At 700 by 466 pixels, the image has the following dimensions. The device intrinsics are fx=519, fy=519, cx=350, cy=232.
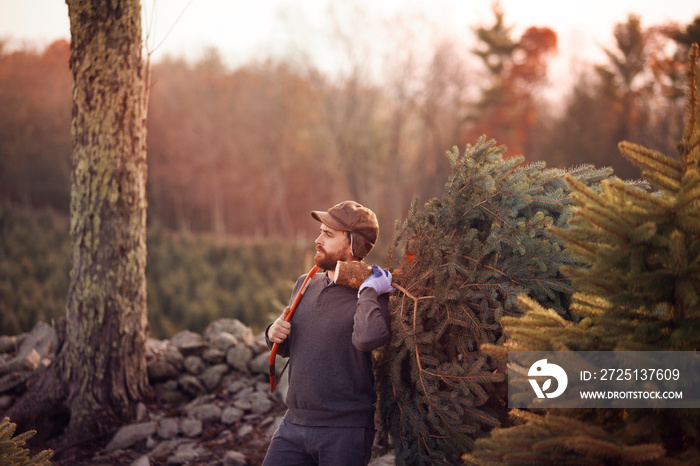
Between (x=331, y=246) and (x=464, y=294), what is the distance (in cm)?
78

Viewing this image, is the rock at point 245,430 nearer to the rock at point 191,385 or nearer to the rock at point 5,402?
the rock at point 191,385

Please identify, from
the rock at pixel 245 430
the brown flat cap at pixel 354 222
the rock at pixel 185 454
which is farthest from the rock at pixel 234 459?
the brown flat cap at pixel 354 222

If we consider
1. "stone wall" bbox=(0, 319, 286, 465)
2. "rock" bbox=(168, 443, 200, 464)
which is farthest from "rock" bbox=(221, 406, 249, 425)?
"rock" bbox=(168, 443, 200, 464)

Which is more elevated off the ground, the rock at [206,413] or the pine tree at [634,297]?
the pine tree at [634,297]

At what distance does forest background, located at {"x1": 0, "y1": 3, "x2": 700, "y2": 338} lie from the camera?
14.7 m

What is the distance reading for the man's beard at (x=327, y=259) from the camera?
9.70 ft

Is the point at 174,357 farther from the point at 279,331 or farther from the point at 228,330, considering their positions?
the point at 279,331

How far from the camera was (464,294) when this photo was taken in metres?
2.79

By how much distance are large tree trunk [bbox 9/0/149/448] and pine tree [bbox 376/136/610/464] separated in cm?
294

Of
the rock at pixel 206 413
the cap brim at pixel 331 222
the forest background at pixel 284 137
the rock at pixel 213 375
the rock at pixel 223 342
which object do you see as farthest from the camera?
the forest background at pixel 284 137

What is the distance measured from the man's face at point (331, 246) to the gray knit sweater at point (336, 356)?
14cm

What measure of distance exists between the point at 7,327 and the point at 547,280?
9.47 meters

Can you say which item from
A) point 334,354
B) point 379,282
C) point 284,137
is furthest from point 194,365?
point 284,137

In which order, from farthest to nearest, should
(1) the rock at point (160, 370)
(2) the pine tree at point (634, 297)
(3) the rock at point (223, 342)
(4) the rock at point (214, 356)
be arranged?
(3) the rock at point (223, 342) → (4) the rock at point (214, 356) → (1) the rock at point (160, 370) → (2) the pine tree at point (634, 297)
